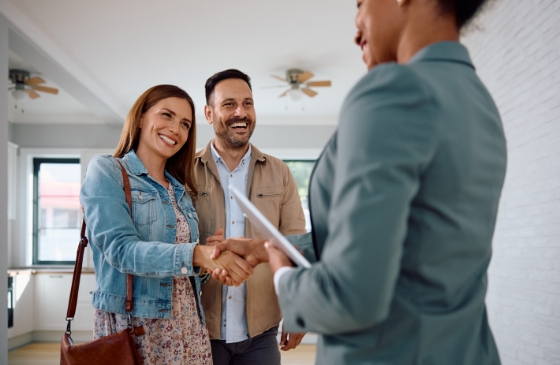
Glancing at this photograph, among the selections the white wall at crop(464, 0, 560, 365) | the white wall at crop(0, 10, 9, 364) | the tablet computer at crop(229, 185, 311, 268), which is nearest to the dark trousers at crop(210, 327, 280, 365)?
the tablet computer at crop(229, 185, 311, 268)

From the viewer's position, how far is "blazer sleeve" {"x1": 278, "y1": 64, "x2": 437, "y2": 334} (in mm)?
642

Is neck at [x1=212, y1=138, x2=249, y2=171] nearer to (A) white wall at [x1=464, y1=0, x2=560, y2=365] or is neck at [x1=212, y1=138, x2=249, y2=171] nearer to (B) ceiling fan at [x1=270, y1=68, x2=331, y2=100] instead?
(A) white wall at [x1=464, y1=0, x2=560, y2=365]

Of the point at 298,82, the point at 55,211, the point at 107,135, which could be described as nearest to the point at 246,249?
the point at 298,82

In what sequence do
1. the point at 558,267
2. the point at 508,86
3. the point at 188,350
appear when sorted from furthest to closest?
the point at 508,86, the point at 558,267, the point at 188,350

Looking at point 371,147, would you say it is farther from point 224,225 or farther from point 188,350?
point 224,225

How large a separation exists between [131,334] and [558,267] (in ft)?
7.56

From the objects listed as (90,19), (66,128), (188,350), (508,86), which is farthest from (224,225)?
(66,128)

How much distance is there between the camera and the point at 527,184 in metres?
3.12

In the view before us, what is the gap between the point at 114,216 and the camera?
4.94 ft

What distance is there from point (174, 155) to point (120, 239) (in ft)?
1.83

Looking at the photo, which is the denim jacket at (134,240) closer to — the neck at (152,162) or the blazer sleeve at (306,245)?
the neck at (152,162)

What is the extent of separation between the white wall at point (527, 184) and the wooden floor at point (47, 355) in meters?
2.58

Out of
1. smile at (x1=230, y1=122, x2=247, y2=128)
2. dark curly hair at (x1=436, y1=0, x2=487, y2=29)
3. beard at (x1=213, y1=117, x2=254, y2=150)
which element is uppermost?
smile at (x1=230, y1=122, x2=247, y2=128)

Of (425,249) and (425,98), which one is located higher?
(425,98)
